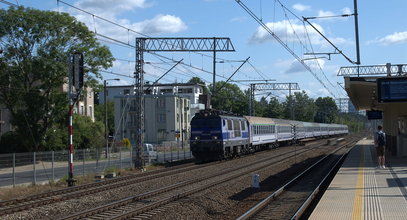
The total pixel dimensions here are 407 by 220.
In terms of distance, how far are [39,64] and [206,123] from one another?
54.0 ft

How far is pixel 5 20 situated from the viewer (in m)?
39.6

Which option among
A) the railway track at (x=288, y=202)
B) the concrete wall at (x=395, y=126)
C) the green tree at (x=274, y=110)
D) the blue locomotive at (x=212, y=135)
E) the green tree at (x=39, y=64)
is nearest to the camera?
the railway track at (x=288, y=202)

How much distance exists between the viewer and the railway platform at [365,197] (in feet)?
33.7

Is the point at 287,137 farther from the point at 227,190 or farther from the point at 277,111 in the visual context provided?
the point at 277,111

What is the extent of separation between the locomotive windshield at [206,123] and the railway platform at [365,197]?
13618mm

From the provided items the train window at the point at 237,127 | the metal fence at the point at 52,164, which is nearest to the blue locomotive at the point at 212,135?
the train window at the point at 237,127

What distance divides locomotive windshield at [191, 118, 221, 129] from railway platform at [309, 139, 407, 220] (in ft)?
44.7

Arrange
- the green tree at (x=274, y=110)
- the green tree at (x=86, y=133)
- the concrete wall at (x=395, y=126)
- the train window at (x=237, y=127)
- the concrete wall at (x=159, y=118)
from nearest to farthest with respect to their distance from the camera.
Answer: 1. the concrete wall at (x=395, y=126)
2. the train window at (x=237, y=127)
3. the green tree at (x=86, y=133)
4. the concrete wall at (x=159, y=118)
5. the green tree at (x=274, y=110)

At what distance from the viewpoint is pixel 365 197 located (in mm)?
12461

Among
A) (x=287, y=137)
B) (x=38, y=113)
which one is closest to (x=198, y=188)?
(x=38, y=113)

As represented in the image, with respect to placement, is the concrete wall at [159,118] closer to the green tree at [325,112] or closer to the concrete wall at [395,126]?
the concrete wall at [395,126]

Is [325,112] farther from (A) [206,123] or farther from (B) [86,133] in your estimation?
(A) [206,123]

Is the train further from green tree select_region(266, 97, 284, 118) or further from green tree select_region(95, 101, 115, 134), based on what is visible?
green tree select_region(266, 97, 284, 118)

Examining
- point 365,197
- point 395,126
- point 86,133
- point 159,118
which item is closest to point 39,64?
point 86,133
